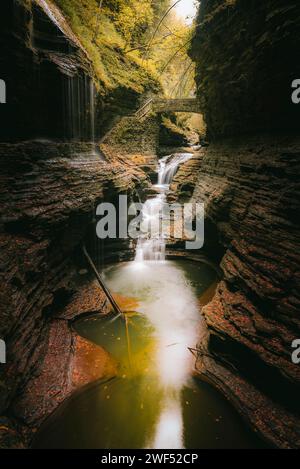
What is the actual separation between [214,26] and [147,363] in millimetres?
12324

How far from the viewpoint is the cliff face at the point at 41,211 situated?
4.52 m

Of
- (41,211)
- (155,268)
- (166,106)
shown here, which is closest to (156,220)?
(155,268)

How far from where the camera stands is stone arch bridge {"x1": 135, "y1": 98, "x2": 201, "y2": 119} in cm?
2033

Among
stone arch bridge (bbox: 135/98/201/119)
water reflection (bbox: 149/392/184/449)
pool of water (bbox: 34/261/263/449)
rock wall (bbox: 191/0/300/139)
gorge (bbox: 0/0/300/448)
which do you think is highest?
stone arch bridge (bbox: 135/98/201/119)

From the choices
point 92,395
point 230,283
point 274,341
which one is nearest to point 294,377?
point 274,341

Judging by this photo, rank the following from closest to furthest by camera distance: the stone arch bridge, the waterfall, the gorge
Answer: the gorge < the waterfall < the stone arch bridge

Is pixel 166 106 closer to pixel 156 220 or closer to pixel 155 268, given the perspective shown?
pixel 156 220

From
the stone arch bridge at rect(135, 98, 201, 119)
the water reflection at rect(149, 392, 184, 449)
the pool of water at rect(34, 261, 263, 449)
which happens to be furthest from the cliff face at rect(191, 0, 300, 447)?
the stone arch bridge at rect(135, 98, 201, 119)

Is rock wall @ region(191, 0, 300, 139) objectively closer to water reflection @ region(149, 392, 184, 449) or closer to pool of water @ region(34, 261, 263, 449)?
pool of water @ region(34, 261, 263, 449)

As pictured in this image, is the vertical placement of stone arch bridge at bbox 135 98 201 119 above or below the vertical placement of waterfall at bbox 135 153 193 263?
above

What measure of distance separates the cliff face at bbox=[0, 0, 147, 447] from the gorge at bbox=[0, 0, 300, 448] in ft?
0.13

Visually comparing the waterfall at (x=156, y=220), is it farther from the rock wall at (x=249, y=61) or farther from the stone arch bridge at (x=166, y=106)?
the rock wall at (x=249, y=61)

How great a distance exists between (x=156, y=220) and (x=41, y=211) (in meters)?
8.39

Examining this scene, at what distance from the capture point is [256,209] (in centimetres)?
726
